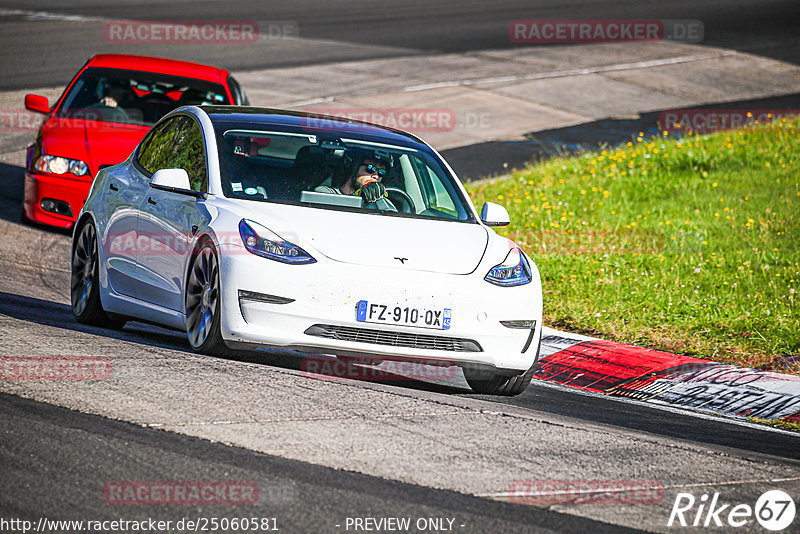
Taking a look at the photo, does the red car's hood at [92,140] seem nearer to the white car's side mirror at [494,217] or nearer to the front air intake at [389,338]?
the white car's side mirror at [494,217]

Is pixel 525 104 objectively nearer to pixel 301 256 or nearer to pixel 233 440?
pixel 301 256

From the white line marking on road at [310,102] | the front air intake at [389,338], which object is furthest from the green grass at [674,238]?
the white line marking on road at [310,102]

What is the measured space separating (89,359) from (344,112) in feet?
46.8

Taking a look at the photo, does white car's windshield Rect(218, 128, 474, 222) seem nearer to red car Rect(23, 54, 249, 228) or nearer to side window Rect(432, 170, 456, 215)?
side window Rect(432, 170, 456, 215)

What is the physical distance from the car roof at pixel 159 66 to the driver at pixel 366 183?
5597mm

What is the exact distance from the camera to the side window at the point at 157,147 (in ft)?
27.5

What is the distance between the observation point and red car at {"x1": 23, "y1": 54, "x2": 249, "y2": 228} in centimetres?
1197

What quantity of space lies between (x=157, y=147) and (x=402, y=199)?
6.17ft

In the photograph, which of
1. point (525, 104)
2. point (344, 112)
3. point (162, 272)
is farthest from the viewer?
point (525, 104)

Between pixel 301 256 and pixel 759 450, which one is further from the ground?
Result: pixel 301 256

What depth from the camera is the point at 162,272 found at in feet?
24.9

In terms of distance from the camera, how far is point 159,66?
13.3 metres

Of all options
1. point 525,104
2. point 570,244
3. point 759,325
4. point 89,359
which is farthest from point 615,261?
point 525,104

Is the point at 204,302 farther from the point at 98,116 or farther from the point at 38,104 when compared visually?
the point at 38,104
